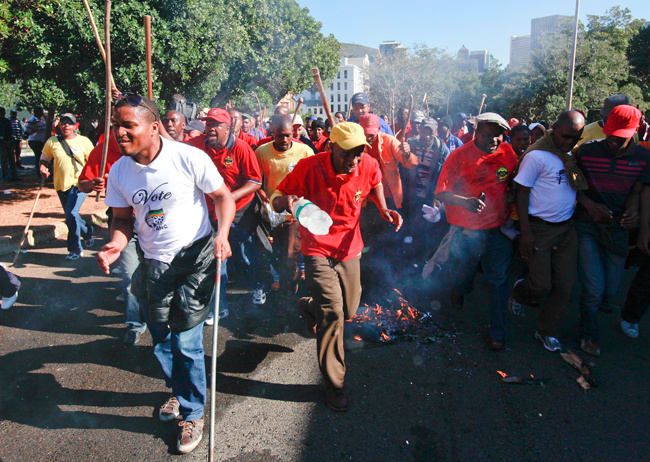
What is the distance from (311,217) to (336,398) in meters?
1.32

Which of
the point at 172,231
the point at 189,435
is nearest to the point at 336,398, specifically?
Result: the point at 189,435

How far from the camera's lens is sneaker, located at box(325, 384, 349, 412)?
3.25m

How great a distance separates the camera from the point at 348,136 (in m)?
3.16

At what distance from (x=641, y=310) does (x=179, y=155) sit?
171 inches

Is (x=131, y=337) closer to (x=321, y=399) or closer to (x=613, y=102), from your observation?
(x=321, y=399)

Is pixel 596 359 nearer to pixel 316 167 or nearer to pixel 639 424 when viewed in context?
pixel 639 424

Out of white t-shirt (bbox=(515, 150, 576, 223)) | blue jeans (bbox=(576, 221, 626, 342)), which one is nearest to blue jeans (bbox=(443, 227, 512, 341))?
white t-shirt (bbox=(515, 150, 576, 223))

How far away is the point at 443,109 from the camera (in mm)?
61906

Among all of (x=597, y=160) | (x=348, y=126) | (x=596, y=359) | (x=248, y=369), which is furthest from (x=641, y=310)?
(x=248, y=369)

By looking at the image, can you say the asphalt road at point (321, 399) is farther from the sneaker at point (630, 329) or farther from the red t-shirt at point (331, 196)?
the red t-shirt at point (331, 196)

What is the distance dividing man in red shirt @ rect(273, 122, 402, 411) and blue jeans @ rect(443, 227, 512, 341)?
3.45 ft

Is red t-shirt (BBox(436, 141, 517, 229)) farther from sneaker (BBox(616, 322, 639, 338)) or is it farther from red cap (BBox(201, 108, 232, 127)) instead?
red cap (BBox(201, 108, 232, 127))

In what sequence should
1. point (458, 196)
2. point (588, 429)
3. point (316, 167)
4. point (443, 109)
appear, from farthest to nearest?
point (443, 109), point (458, 196), point (316, 167), point (588, 429)

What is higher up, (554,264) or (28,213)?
(554,264)
